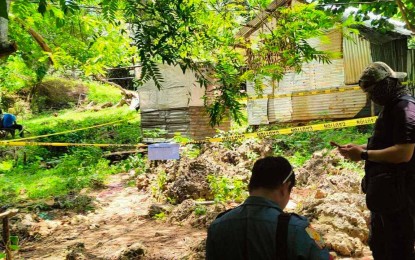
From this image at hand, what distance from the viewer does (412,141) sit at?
7.54 ft

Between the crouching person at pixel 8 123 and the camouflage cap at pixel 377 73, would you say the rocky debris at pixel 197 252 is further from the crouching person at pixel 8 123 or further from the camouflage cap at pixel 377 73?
the crouching person at pixel 8 123

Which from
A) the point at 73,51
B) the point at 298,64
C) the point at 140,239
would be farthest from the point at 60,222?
the point at 298,64

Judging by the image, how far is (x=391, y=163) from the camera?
2398mm

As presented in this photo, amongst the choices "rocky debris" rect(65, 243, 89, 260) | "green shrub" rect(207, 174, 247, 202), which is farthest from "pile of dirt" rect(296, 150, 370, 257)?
"rocky debris" rect(65, 243, 89, 260)

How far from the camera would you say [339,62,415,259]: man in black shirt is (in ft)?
7.68

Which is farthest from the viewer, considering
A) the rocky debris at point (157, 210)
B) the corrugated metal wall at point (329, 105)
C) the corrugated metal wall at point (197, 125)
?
the corrugated metal wall at point (197, 125)

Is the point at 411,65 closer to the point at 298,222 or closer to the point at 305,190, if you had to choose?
the point at 305,190

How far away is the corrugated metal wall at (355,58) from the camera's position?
1045 centimetres

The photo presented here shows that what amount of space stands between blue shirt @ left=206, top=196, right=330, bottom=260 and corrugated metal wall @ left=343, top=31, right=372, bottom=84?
32.5 feet

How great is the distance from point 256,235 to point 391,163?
1.37 m

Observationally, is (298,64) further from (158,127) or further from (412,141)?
(158,127)

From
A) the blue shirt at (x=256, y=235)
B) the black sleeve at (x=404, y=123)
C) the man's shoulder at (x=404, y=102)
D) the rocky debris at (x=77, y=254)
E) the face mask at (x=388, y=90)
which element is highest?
the face mask at (x=388, y=90)

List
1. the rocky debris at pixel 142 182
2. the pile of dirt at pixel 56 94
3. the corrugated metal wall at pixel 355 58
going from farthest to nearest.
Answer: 1. the pile of dirt at pixel 56 94
2. the corrugated metal wall at pixel 355 58
3. the rocky debris at pixel 142 182

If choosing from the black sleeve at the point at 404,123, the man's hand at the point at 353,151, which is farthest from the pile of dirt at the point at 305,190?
the black sleeve at the point at 404,123
